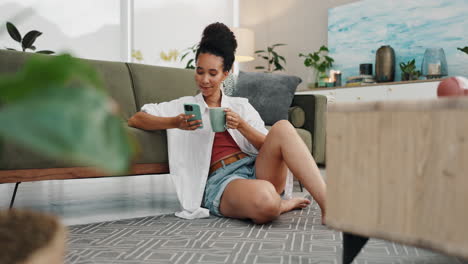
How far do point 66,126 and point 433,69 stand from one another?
440cm

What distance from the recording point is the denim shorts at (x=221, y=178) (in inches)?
70.4

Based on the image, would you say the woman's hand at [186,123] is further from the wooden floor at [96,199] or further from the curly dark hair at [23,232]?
the curly dark hair at [23,232]

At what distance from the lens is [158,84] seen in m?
2.55

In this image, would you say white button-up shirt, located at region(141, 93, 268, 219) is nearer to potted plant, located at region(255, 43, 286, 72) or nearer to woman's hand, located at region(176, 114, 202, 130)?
woman's hand, located at region(176, 114, 202, 130)

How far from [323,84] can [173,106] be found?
3.29 meters

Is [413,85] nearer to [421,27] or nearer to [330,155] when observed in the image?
[421,27]

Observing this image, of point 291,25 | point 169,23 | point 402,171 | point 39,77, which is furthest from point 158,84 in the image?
point 291,25

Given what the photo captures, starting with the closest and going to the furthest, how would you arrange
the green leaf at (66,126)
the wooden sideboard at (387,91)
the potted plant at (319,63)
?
the green leaf at (66,126)
the wooden sideboard at (387,91)
the potted plant at (319,63)

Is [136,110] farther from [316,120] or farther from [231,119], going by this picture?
[316,120]

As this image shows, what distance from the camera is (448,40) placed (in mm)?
4160

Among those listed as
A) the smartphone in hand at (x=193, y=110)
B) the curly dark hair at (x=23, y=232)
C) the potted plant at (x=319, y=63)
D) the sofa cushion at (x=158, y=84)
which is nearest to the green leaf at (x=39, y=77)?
the curly dark hair at (x=23, y=232)

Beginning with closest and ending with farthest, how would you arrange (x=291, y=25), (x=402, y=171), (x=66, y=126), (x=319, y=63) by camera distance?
(x=66, y=126)
(x=402, y=171)
(x=319, y=63)
(x=291, y=25)

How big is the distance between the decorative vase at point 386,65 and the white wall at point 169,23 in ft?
8.72

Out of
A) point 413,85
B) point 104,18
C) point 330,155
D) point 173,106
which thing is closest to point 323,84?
point 413,85
